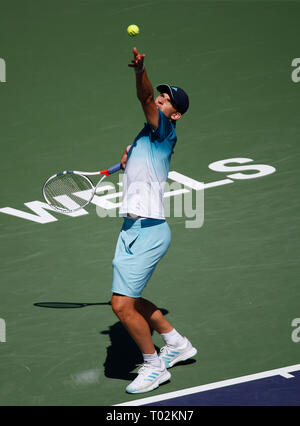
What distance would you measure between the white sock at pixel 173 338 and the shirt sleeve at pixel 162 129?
1.86m

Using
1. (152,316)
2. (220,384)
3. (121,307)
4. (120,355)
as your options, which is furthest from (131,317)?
(220,384)

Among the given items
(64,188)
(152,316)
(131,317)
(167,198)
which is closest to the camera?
(131,317)

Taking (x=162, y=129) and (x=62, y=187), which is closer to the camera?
(x=162, y=129)

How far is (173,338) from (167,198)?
3692 millimetres

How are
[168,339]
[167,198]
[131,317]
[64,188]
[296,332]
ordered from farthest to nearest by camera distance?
[167,198]
[64,188]
[296,332]
[168,339]
[131,317]

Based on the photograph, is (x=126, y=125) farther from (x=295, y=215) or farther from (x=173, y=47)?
(x=295, y=215)

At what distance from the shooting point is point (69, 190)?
8.72 m

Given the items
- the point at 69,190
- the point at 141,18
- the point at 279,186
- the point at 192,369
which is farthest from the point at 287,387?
the point at 141,18

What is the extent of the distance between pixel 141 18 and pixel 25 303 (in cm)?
819

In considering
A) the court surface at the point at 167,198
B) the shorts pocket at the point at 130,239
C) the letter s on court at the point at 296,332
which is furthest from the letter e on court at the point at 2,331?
the letter s on court at the point at 296,332

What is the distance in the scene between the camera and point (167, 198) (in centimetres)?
1141

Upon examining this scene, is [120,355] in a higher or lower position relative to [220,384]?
higher

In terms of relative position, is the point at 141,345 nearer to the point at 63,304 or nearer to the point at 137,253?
the point at 137,253

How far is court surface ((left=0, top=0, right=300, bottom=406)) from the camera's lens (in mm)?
8062
